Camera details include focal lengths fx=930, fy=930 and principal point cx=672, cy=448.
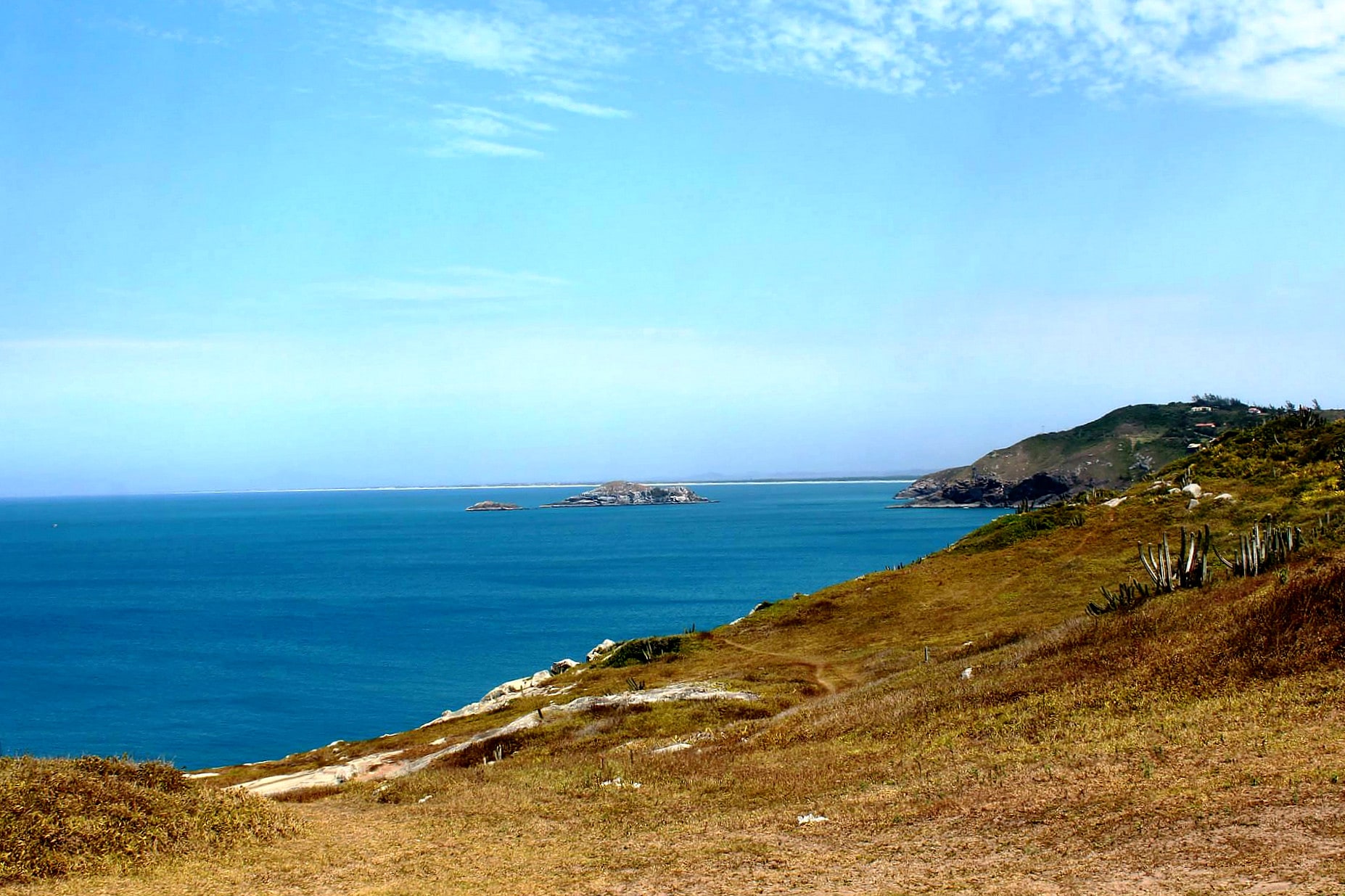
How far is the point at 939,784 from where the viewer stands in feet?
66.8

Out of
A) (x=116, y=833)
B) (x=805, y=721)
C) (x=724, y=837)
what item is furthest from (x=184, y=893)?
(x=805, y=721)

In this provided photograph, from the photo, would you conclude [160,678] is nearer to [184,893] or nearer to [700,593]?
[700,593]

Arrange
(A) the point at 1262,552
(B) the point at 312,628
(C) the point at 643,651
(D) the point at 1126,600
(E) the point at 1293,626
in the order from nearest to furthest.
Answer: (E) the point at 1293,626 → (A) the point at 1262,552 → (D) the point at 1126,600 → (C) the point at 643,651 → (B) the point at 312,628

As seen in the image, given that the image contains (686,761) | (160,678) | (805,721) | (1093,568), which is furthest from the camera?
(160,678)

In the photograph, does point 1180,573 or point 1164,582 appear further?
point 1180,573

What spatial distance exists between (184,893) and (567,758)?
47.1 feet

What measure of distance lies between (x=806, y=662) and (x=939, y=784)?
2549cm

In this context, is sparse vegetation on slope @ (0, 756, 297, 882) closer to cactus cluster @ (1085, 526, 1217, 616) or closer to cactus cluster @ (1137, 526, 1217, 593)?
cactus cluster @ (1085, 526, 1217, 616)

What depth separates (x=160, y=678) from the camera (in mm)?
83688

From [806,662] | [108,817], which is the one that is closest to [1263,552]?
[806,662]

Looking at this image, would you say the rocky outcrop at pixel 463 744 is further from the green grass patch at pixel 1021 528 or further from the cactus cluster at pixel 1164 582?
the green grass patch at pixel 1021 528

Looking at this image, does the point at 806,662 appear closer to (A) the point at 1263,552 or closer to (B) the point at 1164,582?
(B) the point at 1164,582

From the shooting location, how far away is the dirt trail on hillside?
130 feet

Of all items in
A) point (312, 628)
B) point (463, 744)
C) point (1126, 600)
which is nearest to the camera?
point (1126, 600)
